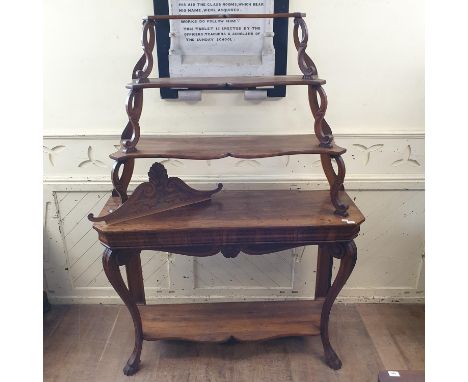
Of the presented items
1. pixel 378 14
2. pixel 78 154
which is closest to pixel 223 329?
pixel 78 154

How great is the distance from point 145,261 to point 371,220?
1446 mm

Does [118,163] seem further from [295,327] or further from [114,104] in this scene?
[295,327]

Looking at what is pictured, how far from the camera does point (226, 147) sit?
198cm

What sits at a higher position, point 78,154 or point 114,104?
point 114,104

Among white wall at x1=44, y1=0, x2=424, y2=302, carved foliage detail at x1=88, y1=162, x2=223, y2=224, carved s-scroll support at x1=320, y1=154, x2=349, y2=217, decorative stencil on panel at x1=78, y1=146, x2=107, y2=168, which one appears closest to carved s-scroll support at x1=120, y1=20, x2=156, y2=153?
carved foliage detail at x1=88, y1=162, x2=223, y2=224

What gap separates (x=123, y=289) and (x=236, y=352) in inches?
30.7

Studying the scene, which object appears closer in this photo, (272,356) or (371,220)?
(272,356)

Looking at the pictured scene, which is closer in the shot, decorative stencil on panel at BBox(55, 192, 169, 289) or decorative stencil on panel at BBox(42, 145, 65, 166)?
decorative stencil on panel at BBox(42, 145, 65, 166)

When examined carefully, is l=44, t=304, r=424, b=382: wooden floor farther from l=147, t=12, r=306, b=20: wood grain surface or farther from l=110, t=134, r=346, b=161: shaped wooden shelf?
l=147, t=12, r=306, b=20: wood grain surface

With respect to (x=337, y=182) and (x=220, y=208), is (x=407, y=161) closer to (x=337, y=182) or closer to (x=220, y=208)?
(x=337, y=182)

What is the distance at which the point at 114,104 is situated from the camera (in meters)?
2.37

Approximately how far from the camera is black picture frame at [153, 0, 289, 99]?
7.12ft

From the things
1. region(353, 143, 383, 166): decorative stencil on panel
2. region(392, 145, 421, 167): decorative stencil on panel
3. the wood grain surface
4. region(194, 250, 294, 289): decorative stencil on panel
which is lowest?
region(194, 250, 294, 289): decorative stencil on panel

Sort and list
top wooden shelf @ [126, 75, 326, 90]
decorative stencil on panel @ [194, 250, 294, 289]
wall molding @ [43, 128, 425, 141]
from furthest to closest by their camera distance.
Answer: decorative stencil on panel @ [194, 250, 294, 289] → wall molding @ [43, 128, 425, 141] → top wooden shelf @ [126, 75, 326, 90]
